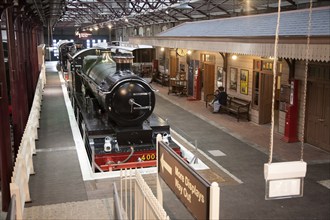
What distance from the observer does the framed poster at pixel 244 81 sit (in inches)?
596

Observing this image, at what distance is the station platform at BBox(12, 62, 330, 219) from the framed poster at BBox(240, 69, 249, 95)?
52.8 inches

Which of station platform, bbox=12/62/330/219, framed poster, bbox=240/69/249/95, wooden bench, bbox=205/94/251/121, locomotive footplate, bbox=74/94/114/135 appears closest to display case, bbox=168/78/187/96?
wooden bench, bbox=205/94/251/121

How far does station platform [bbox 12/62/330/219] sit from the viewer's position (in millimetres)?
6977

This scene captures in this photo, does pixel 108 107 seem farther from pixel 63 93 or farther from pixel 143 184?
pixel 63 93

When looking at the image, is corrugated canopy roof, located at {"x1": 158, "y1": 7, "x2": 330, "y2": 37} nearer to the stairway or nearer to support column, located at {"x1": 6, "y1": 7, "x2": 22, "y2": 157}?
the stairway

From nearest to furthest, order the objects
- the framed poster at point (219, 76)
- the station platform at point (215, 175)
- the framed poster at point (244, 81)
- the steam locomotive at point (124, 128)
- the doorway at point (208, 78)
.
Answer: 1. the station platform at point (215, 175)
2. the steam locomotive at point (124, 128)
3. the framed poster at point (244, 81)
4. the framed poster at point (219, 76)
5. the doorway at point (208, 78)

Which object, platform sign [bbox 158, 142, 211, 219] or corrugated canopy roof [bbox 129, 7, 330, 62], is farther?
corrugated canopy roof [bbox 129, 7, 330, 62]

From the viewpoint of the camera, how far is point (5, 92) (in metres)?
6.87

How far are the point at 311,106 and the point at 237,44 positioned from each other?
2.93 metres

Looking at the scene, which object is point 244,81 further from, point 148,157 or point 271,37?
point 148,157

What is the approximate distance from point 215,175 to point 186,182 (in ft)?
16.6

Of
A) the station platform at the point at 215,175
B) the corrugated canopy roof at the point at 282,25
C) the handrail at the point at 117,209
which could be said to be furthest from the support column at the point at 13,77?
the corrugated canopy roof at the point at 282,25

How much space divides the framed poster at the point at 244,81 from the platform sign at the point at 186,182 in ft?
36.0

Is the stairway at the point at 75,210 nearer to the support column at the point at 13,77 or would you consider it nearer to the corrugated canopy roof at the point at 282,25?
the support column at the point at 13,77
